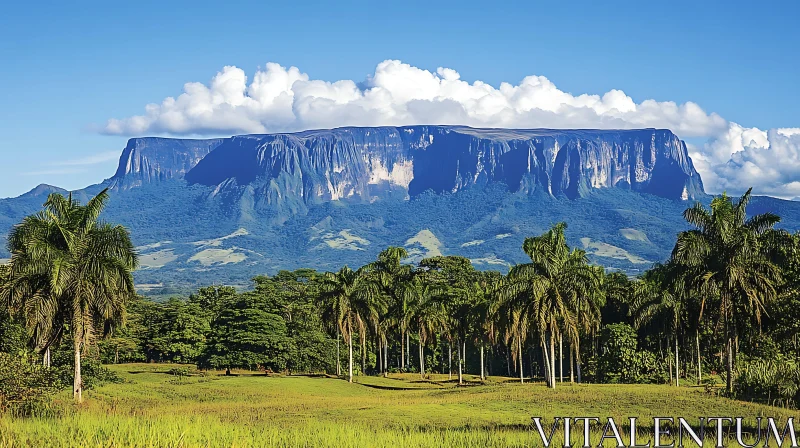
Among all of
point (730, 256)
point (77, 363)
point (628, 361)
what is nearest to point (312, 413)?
point (77, 363)

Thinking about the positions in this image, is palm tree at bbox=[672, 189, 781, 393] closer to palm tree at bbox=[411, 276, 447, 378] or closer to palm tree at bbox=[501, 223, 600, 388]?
palm tree at bbox=[501, 223, 600, 388]

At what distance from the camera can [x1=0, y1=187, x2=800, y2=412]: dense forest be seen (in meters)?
38.9

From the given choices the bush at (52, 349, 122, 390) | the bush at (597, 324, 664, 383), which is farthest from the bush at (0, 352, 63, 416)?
the bush at (597, 324, 664, 383)

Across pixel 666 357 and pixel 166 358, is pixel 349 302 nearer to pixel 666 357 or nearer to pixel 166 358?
pixel 666 357

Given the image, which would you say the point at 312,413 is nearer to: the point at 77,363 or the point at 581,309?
the point at 77,363

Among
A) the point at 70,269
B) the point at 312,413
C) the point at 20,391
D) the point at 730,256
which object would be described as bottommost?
the point at 312,413

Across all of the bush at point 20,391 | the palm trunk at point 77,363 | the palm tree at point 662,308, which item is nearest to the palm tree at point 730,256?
the palm tree at point 662,308

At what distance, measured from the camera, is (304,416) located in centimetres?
3644

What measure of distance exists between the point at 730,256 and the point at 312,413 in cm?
2364

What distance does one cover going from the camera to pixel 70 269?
127 feet

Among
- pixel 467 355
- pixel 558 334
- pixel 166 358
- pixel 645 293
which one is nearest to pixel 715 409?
pixel 558 334

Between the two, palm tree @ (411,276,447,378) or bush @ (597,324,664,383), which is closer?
bush @ (597,324,664,383)

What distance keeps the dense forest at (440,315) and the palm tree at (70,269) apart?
6 centimetres

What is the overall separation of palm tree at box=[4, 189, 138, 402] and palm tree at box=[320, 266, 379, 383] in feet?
101
